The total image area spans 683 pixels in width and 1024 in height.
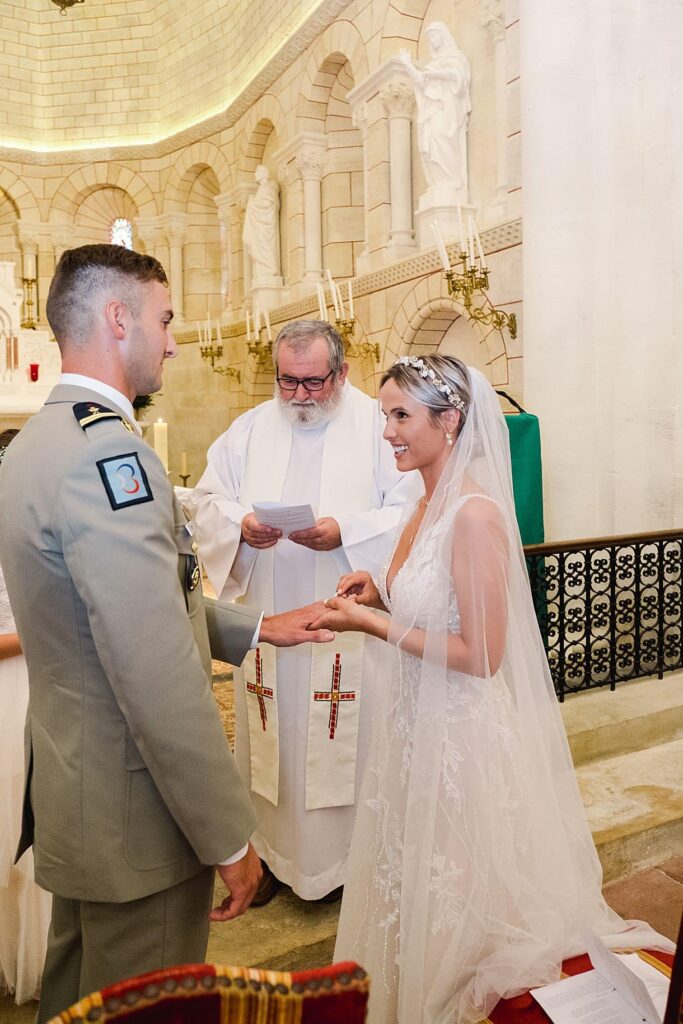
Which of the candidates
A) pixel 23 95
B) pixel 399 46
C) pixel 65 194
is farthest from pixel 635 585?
pixel 23 95

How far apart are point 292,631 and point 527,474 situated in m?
2.61

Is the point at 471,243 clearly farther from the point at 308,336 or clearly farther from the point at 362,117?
the point at 308,336

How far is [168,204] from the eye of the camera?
12.7 metres

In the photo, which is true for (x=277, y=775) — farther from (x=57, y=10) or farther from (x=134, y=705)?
(x=57, y=10)

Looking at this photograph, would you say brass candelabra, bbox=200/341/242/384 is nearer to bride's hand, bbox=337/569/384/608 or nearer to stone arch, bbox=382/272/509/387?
stone arch, bbox=382/272/509/387

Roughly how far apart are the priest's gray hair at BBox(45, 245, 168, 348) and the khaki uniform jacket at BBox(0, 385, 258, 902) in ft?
0.38

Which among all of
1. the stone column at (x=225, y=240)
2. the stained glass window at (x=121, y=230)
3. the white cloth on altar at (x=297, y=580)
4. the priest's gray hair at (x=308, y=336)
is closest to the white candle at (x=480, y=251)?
the white cloth on altar at (x=297, y=580)

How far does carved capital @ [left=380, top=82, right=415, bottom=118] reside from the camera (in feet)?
23.7

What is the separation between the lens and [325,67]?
8930 mm

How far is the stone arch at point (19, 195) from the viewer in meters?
12.9

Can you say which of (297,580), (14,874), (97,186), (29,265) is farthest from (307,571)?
(97,186)

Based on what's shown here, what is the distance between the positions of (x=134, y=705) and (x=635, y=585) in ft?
11.9

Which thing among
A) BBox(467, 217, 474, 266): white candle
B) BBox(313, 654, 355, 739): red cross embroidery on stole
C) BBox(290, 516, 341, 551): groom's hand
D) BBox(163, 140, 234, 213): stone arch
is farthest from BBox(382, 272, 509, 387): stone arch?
BBox(163, 140, 234, 213): stone arch

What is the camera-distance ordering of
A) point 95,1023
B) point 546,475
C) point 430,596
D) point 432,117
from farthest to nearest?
point 432,117, point 546,475, point 430,596, point 95,1023
